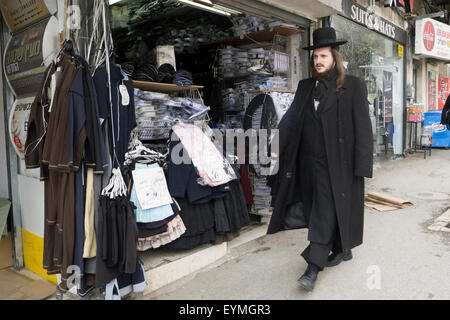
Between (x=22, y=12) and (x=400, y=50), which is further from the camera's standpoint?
(x=400, y=50)

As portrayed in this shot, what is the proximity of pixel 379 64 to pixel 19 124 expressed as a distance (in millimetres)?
7622

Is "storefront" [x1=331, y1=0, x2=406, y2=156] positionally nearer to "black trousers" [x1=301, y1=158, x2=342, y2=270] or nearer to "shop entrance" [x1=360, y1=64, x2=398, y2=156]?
"shop entrance" [x1=360, y1=64, x2=398, y2=156]

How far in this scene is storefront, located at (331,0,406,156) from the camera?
675 cm

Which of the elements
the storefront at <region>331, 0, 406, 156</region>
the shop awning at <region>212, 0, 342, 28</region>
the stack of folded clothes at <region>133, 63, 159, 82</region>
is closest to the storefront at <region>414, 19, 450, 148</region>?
the storefront at <region>331, 0, 406, 156</region>

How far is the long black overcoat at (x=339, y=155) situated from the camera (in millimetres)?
2805

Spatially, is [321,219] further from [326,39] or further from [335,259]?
[326,39]

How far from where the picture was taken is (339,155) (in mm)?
2814

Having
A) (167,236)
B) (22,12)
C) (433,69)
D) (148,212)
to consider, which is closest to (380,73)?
(433,69)

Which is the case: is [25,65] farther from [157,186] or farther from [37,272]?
[37,272]

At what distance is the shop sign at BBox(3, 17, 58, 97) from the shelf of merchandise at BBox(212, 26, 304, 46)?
2.72m

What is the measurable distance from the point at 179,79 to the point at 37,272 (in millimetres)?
2351

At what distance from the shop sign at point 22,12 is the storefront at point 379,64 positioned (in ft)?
15.2

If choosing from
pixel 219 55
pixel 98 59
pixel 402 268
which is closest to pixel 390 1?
pixel 219 55

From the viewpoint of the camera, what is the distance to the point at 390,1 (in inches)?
307
